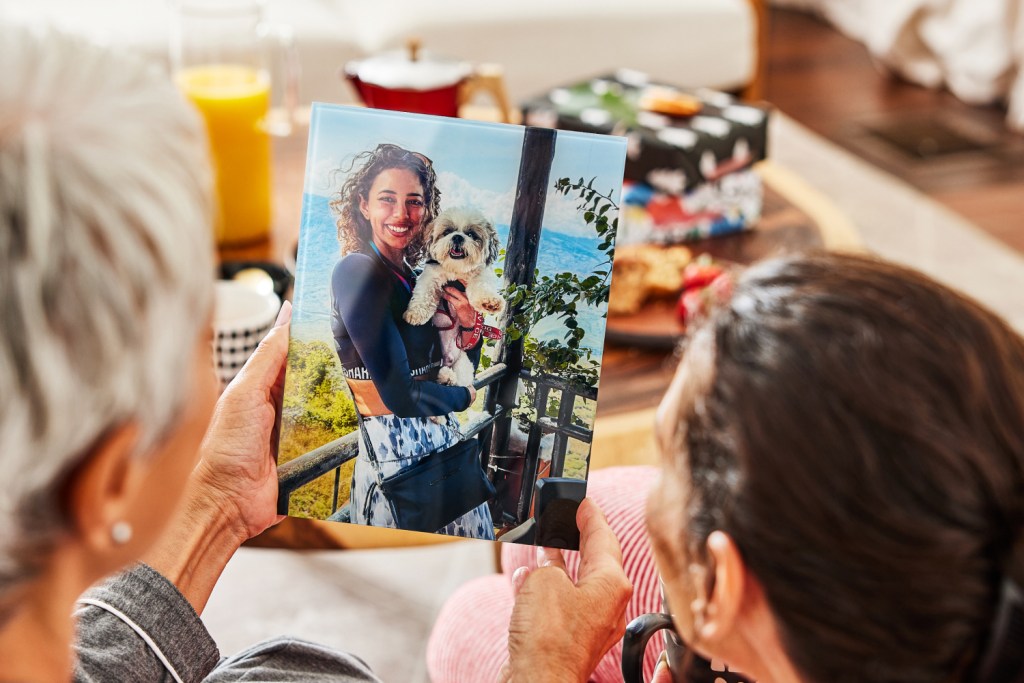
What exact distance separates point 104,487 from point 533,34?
2.43 metres

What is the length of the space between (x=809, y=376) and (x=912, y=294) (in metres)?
0.08

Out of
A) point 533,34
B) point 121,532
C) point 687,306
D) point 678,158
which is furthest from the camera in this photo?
point 533,34

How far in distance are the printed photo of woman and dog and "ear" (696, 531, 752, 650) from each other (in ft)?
0.88

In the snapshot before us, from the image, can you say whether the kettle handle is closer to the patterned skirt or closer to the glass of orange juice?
the glass of orange juice

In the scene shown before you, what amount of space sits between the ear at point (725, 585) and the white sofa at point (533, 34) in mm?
2205

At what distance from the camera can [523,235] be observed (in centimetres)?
88

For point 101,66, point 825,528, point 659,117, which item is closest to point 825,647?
point 825,528

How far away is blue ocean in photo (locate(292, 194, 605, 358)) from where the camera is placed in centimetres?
88

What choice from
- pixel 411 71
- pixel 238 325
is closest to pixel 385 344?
pixel 238 325

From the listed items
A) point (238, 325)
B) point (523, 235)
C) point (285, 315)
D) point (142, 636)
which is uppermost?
point (523, 235)

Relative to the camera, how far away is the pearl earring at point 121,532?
0.56m

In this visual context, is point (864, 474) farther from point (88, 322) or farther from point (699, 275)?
point (699, 275)

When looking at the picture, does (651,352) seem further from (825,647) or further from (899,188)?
(899,188)

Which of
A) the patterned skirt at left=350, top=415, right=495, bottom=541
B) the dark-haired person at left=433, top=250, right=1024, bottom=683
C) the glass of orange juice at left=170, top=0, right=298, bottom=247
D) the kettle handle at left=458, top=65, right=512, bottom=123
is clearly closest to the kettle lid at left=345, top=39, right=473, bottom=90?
the kettle handle at left=458, top=65, right=512, bottom=123
